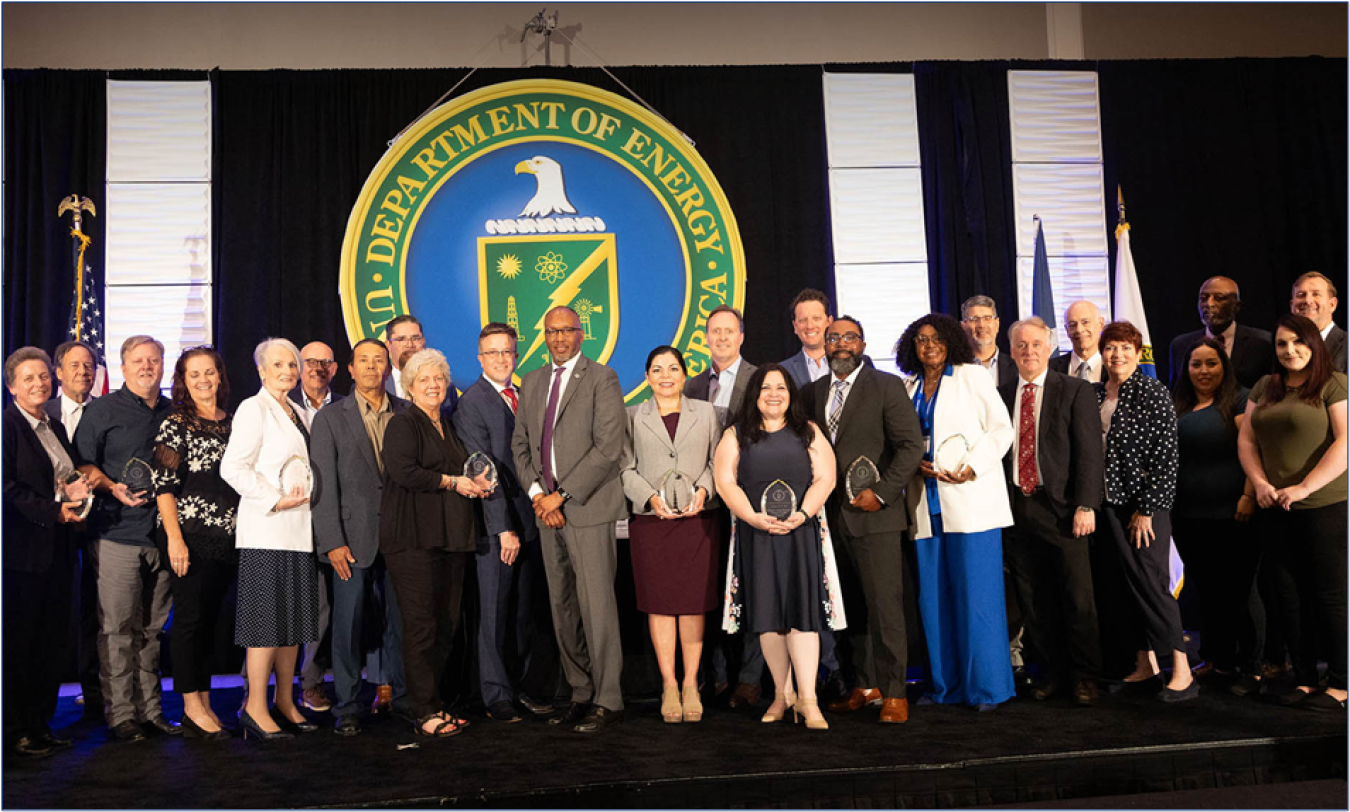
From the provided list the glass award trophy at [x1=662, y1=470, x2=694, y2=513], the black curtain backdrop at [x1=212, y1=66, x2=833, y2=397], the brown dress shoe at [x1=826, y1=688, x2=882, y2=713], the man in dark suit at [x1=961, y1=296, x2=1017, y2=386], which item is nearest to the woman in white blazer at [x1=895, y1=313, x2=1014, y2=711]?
the brown dress shoe at [x1=826, y1=688, x2=882, y2=713]

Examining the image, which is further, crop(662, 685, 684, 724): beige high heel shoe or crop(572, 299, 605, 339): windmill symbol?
crop(572, 299, 605, 339): windmill symbol

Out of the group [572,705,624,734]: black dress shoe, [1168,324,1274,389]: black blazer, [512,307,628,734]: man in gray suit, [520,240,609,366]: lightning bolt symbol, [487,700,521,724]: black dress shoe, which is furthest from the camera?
[520,240,609,366]: lightning bolt symbol

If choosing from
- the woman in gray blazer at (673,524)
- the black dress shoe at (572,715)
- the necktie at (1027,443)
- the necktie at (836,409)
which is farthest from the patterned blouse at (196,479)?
the necktie at (1027,443)

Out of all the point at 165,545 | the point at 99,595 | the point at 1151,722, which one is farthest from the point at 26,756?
the point at 1151,722

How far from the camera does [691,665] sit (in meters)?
4.17

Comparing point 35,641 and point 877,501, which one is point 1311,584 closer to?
point 877,501

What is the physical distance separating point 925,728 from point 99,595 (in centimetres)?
324

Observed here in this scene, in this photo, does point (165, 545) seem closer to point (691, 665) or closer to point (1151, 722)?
point (691, 665)

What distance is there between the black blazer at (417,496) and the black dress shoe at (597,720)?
80cm

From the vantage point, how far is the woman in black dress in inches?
160

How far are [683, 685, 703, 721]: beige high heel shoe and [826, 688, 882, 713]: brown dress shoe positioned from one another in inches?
20.9

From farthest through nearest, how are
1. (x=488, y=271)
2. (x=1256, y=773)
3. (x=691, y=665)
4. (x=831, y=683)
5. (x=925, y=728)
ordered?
1. (x=488, y=271)
2. (x=831, y=683)
3. (x=691, y=665)
4. (x=925, y=728)
5. (x=1256, y=773)

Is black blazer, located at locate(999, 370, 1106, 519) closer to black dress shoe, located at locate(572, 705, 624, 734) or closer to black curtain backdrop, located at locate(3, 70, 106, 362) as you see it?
black dress shoe, located at locate(572, 705, 624, 734)

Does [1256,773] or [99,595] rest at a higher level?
[99,595]
